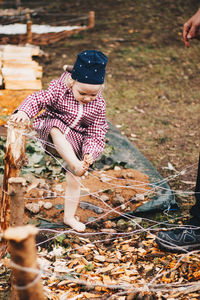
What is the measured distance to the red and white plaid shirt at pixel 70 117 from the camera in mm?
2781

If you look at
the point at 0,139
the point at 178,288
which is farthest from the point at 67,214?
the point at 0,139

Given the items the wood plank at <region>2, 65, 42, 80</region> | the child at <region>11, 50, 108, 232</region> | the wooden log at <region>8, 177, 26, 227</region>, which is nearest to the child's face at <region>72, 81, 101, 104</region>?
the child at <region>11, 50, 108, 232</region>

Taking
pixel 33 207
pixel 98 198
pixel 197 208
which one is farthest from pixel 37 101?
pixel 197 208

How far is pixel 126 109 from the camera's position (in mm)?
5965

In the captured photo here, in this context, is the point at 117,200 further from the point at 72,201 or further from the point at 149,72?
the point at 149,72

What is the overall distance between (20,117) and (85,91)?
53 centimetres

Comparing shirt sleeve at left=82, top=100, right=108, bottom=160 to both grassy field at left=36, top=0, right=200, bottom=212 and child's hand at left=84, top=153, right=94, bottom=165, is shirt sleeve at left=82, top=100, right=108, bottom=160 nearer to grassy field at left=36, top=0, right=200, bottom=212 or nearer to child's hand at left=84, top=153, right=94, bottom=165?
child's hand at left=84, top=153, right=94, bottom=165

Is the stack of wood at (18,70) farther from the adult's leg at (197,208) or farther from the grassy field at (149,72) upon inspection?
the adult's leg at (197,208)

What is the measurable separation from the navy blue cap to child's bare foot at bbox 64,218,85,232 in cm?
127

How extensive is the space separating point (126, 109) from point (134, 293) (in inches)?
155

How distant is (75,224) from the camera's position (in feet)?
10.3

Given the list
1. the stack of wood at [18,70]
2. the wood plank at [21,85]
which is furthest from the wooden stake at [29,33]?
the wood plank at [21,85]

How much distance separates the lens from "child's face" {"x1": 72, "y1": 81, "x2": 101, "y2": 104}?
2651mm

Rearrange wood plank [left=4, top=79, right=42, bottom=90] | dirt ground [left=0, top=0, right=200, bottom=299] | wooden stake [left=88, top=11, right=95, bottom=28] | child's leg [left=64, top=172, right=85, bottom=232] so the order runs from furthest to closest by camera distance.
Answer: wooden stake [left=88, top=11, right=95, bottom=28], wood plank [left=4, top=79, right=42, bottom=90], dirt ground [left=0, top=0, right=200, bottom=299], child's leg [left=64, top=172, right=85, bottom=232]
